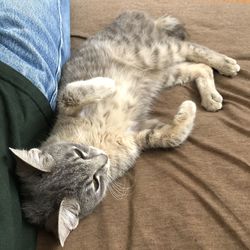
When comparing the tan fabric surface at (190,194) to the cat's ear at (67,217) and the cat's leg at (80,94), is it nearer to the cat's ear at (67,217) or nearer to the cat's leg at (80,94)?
the cat's ear at (67,217)

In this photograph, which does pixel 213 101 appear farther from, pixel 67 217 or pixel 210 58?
pixel 67 217

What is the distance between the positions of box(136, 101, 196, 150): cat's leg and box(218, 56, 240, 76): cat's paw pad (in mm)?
241

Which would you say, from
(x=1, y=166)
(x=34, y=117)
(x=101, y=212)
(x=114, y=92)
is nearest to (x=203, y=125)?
(x=114, y=92)

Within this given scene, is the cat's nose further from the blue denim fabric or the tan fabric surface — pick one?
the blue denim fabric

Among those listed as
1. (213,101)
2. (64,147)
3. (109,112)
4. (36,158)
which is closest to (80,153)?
(64,147)

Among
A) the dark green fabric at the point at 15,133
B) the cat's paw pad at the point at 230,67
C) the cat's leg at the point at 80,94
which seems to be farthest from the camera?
the cat's paw pad at the point at 230,67

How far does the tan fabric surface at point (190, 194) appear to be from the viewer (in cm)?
120

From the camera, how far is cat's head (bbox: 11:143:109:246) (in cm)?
122

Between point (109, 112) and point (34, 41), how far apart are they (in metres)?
0.41

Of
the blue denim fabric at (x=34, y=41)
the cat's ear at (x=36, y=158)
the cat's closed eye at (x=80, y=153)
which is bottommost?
the cat's closed eye at (x=80, y=153)

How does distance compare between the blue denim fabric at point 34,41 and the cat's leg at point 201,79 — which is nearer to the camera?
the blue denim fabric at point 34,41

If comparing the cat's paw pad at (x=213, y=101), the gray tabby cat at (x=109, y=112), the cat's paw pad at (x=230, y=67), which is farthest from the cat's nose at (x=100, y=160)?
the cat's paw pad at (x=230, y=67)

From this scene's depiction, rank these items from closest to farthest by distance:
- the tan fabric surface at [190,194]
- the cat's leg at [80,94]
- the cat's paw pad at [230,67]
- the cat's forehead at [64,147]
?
the tan fabric surface at [190,194] < the cat's forehead at [64,147] < the cat's leg at [80,94] < the cat's paw pad at [230,67]

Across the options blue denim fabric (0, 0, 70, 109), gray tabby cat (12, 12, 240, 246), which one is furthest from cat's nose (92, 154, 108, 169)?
blue denim fabric (0, 0, 70, 109)
